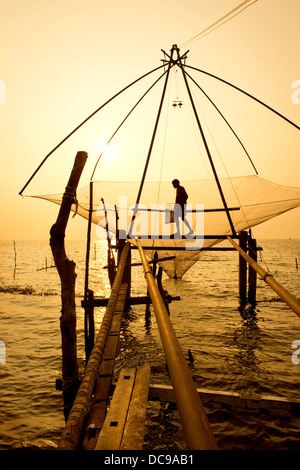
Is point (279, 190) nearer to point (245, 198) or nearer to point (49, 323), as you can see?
point (245, 198)

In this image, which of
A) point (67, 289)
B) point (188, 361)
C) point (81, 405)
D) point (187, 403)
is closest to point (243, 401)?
point (81, 405)

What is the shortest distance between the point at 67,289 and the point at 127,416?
2.62 meters

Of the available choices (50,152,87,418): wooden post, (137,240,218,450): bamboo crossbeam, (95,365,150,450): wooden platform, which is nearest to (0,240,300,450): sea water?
(50,152,87,418): wooden post

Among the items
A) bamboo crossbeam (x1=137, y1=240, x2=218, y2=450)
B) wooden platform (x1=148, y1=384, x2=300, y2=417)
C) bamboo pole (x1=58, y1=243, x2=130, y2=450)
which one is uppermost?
bamboo crossbeam (x1=137, y1=240, x2=218, y2=450)

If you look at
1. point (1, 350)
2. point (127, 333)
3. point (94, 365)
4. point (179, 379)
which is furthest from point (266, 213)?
point (1, 350)

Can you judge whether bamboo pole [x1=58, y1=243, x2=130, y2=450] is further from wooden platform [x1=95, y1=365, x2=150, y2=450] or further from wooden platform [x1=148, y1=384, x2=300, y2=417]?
wooden platform [x1=148, y1=384, x2=300, y2=417]

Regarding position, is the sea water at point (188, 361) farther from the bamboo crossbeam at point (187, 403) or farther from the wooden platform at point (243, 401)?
the bamboo crossbeam at point (187, 403)

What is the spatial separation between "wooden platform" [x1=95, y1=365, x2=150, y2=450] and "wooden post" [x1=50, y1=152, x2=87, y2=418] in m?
1.58

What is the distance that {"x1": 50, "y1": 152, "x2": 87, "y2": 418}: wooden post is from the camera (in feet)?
15.9

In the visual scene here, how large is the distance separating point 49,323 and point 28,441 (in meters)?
7.86

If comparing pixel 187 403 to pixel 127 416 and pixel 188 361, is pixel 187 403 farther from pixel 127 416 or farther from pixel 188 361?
pixel 188 361

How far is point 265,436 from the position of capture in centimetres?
481

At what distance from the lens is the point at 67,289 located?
496 centimetres

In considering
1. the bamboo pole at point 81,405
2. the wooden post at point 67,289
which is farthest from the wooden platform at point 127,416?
the wooden post at point 67,289
